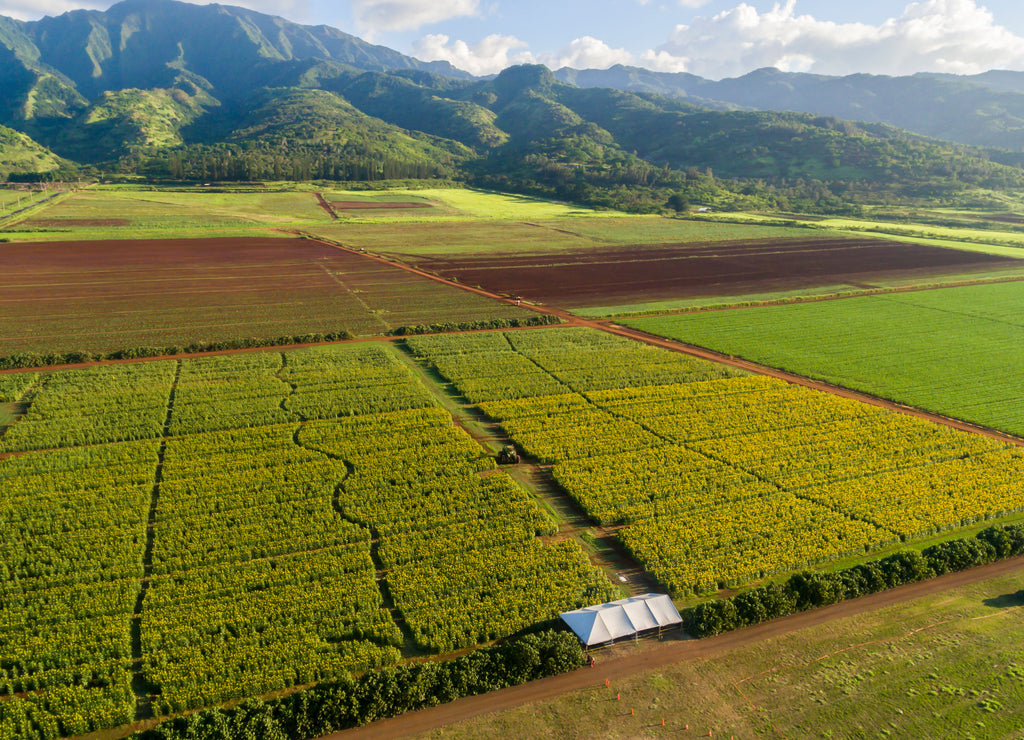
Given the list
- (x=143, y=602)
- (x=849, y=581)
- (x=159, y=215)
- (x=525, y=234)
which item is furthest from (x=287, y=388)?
(x=159, y=215)

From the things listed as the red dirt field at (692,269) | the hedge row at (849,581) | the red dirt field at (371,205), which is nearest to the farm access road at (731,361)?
the red dirt field at (692,269)

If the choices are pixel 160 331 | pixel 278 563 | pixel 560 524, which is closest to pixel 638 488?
pixel 560 524

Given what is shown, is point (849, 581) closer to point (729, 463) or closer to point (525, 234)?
point (729, 463)

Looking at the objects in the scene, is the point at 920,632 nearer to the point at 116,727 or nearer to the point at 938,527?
the point at 938,527

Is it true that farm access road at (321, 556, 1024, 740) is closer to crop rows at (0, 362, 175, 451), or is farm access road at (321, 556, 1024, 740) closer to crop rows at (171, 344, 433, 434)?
crop rows at (171, 344, 433, 434)

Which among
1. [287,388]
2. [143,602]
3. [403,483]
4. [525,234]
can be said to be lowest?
[143,602]
